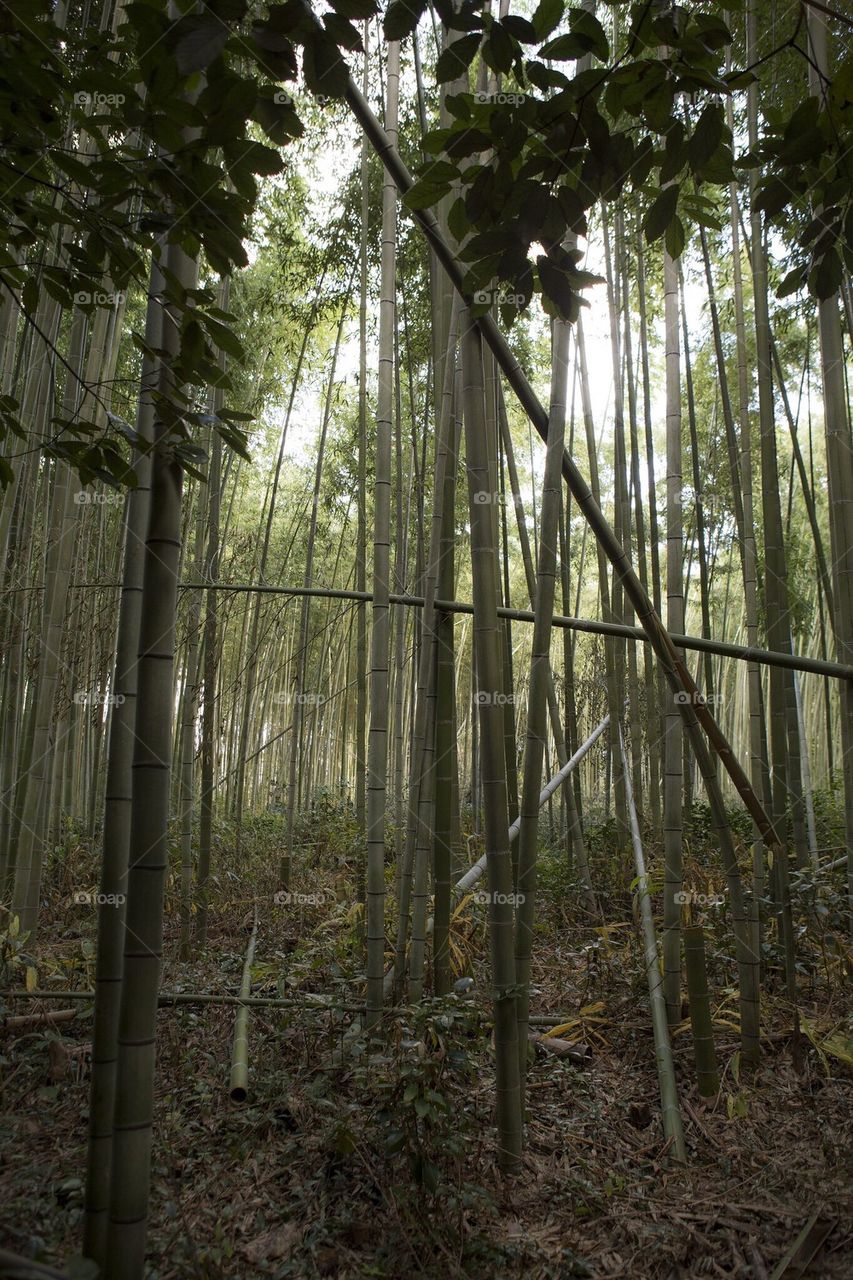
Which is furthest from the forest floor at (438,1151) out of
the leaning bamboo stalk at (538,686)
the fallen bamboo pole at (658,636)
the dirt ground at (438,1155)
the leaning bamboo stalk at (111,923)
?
the fallen bamboo pole at (658,636)

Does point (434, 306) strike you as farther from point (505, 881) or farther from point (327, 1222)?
point (327, 1222)

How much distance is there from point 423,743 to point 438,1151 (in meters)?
1.00

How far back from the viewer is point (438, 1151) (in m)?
1.72

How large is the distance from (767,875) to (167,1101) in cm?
257

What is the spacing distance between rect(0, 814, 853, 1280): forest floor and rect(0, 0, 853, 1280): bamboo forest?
1 centimetres

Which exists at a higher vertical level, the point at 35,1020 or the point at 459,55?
the point at 459,55

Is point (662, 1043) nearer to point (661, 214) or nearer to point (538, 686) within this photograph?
point (538, 686)

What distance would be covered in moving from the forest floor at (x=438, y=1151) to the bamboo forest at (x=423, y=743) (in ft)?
0.04

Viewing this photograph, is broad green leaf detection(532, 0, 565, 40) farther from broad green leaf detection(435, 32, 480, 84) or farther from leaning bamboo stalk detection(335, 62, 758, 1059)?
leaning bamboo stalk detection(335, 62, 758, 1059)

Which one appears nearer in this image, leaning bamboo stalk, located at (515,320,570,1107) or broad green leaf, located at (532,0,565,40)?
broad green leaf, located at (532,0,565,40)

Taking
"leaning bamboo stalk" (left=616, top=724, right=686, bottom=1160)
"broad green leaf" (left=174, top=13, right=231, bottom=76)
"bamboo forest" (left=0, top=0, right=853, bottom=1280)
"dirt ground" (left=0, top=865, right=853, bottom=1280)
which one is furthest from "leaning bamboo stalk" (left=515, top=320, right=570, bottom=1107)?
"broad green leaf" (left=174, top=13, right=231, bottom=76)

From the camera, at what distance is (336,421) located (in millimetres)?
6797

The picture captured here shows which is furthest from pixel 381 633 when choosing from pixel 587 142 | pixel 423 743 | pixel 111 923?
pixel 587 142

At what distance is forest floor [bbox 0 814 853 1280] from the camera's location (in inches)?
61.4
